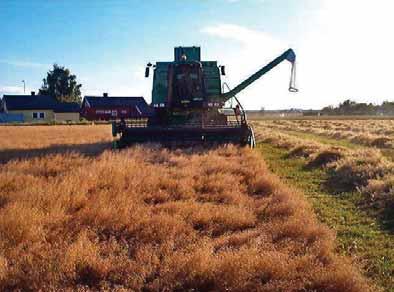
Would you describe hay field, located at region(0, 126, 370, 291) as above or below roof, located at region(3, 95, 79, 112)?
below

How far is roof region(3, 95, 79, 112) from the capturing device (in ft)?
262

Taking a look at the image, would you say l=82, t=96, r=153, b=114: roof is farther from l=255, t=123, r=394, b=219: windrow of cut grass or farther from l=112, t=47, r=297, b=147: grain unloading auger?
l=255, t=123, r=394, b=219: windrow of cut grass

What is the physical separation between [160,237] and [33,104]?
264 ft

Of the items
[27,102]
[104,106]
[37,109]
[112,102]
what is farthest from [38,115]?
[112,102]

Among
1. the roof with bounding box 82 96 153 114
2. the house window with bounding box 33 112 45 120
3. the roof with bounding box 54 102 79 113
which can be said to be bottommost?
the house window with bounding box 33 112 45 120

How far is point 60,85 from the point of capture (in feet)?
322

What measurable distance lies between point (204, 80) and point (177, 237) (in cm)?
1370

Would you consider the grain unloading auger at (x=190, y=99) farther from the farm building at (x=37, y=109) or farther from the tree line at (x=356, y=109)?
the tree line at (x=356, y=109)

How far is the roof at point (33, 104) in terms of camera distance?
262 ft

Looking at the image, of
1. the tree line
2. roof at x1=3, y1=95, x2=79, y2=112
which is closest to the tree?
roof at x1=3, y1=95, x2=79, y2=112

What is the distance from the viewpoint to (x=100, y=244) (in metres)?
5.67

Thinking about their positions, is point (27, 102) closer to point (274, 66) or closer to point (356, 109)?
point (274, 66)

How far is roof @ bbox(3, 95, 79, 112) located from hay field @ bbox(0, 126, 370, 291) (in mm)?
75162

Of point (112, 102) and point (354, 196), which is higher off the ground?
point (112, 102)
